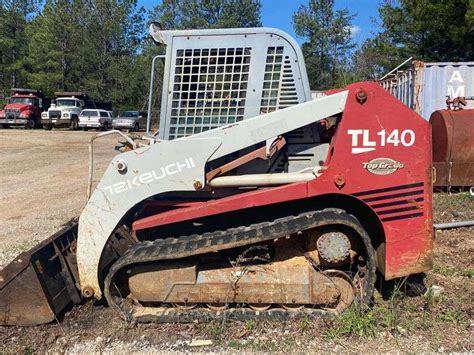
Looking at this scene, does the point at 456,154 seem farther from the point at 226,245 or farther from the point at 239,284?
the point at 226,245

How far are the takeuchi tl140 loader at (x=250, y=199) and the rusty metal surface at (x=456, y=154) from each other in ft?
18.2

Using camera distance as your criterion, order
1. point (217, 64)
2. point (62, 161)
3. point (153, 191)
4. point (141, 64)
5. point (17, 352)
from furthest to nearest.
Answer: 1. point (141, 64)
2. point (62, 161)
3. point (217, 64)
4. point (153, 191)
5. point (17, 352)

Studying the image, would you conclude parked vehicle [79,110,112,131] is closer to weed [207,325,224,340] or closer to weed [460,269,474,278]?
weed [460,269,474,278]

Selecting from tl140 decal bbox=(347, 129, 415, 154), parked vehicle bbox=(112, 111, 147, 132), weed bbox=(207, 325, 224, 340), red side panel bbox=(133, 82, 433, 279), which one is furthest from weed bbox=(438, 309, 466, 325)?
parked vehicle bbox=(112, 111, 147, 132)

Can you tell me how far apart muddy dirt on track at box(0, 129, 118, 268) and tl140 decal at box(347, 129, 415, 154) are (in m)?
4.08

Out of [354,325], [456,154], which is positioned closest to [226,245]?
[354,325]

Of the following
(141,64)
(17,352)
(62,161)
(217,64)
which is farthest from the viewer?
(141,64)

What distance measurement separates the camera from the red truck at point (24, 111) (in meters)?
32.2

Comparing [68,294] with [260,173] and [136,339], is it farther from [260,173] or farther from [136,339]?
[260,173]

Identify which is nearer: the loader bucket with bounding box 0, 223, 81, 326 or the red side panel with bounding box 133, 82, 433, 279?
the red side panel with bounding box 133, 82, 433, 279

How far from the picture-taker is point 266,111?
3930 millimetres

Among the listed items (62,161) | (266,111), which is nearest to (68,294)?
(266,111)

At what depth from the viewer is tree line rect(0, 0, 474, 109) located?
49.8m

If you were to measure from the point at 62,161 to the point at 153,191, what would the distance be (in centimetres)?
1336
